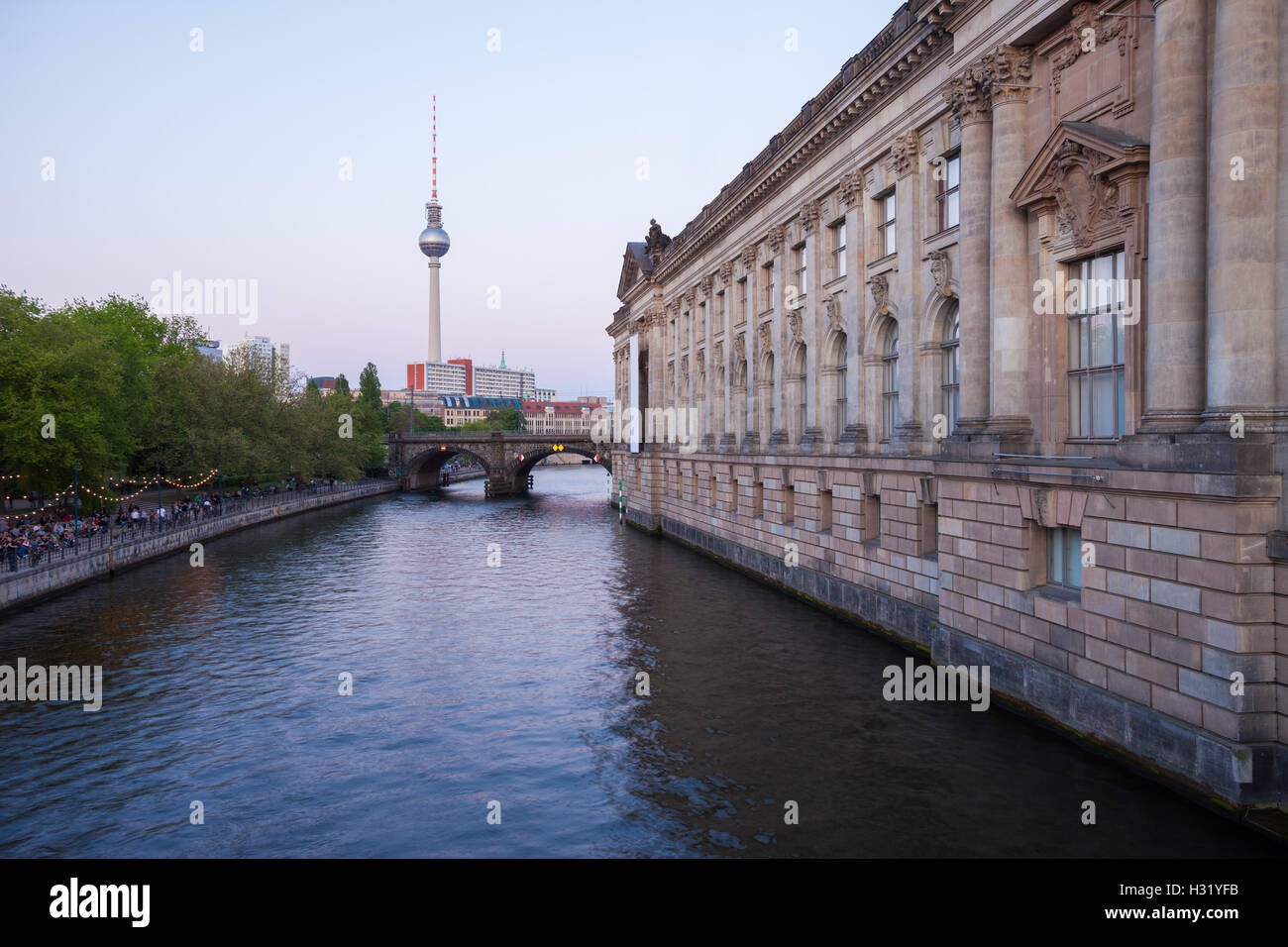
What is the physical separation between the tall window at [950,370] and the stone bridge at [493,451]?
77.7 meters

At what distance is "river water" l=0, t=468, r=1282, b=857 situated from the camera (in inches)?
493

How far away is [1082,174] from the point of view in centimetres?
1619

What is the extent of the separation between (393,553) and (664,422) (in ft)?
68.5

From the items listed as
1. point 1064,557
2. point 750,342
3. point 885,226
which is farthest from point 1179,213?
point 750,342

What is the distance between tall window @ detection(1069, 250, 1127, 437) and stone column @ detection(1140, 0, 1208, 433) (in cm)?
190

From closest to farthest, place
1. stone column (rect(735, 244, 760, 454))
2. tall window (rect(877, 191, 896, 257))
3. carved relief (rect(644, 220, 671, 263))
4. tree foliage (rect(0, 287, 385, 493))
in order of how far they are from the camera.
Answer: tall window (rect(877, 191, 896, 257)), stone column (rect(735, 244, 760, 454)), tree foliage (rect(0, 287, 385, 493)), carved relief (rect(644, 220, 671, 263))

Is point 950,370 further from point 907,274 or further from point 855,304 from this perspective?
point 855,304

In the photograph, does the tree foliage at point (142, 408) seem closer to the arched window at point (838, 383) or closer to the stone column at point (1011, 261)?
the arched window at point (838, 383)

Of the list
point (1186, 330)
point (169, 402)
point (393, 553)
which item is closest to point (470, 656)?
point (1186, 330)

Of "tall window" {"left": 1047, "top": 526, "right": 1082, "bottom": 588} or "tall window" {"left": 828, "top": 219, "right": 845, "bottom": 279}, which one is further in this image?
"tall window" {"left": 828, "top": 219, "right": 845, "bottom": 279}

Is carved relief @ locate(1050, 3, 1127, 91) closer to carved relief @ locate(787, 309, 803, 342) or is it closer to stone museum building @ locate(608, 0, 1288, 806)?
stone museum building @ locate(608, 0, 1288, 806)

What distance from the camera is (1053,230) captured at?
17.5 meters

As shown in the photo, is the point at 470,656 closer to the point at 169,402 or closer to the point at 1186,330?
the point at 1186,330
